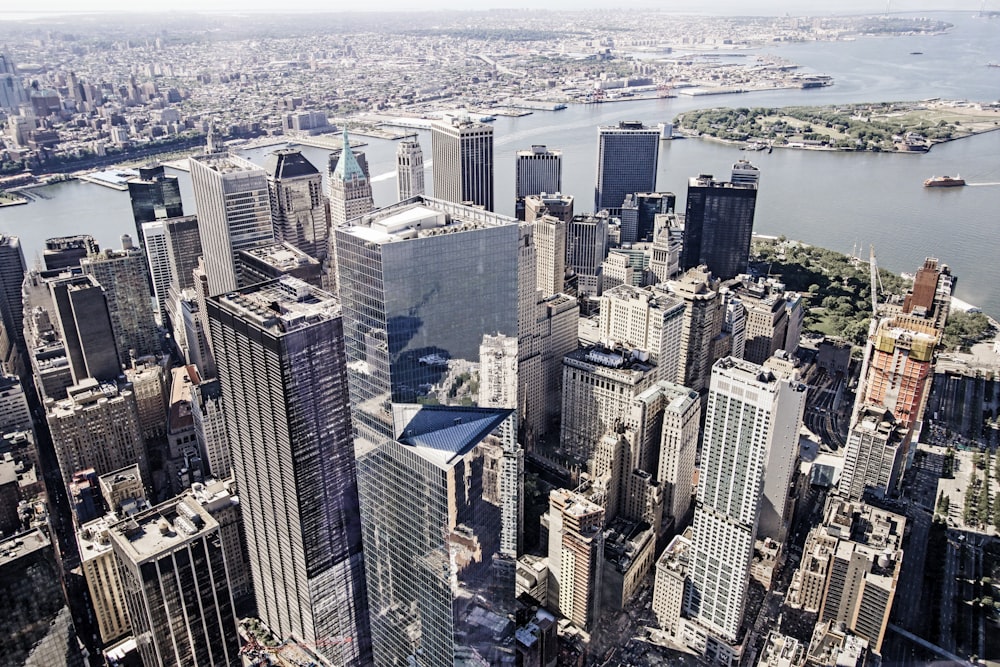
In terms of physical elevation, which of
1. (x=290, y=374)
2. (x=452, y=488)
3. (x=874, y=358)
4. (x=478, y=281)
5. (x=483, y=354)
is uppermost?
(x=478, y=281)

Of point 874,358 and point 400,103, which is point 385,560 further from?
point 400,103

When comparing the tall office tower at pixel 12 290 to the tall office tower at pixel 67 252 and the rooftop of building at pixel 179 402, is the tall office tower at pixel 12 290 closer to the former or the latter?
the tall office tower at pixel 67 252

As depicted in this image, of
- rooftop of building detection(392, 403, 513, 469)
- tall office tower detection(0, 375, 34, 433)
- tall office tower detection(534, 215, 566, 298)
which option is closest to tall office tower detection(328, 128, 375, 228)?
tall office tower detection(534, 215, 566, 298)

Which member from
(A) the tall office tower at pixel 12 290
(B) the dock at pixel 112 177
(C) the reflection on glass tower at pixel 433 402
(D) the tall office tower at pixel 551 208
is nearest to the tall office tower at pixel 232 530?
(C) the reflection on glass tower at pixel 433 402

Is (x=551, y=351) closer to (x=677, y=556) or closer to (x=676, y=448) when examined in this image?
(x=676, y=448)

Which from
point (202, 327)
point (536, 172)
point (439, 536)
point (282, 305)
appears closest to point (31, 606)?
point (282, 305)

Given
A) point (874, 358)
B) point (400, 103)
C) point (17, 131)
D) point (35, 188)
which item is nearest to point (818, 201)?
point (874, 358)
